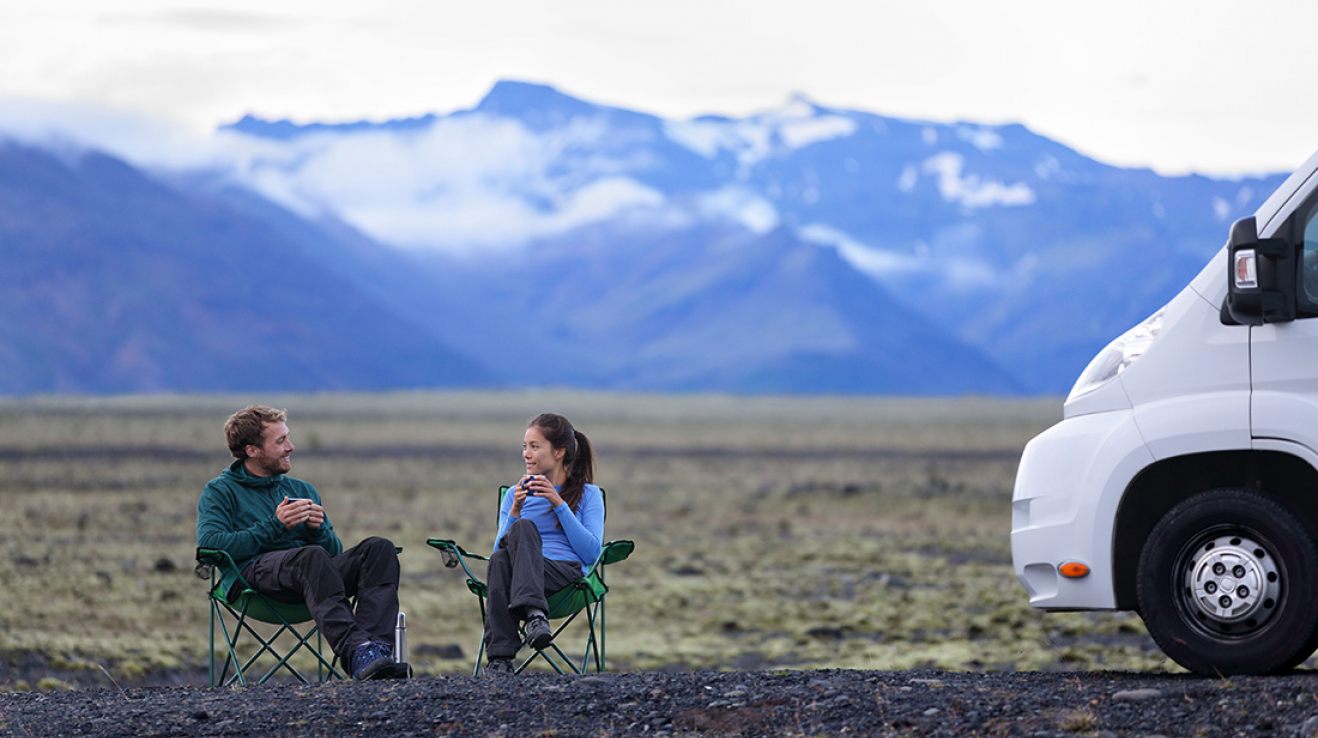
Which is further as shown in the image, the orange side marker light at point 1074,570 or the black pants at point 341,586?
the black pants at point 341,586

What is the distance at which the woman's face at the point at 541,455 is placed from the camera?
7.53m

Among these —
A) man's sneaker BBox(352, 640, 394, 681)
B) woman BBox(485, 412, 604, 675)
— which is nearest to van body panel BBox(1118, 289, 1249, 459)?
woman BBox(485, 412, 604, 675)

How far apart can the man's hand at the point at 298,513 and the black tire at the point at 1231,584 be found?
Result: 3.76 metres

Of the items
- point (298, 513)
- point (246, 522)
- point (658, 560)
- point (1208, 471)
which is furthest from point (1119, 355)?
point (658, 560)

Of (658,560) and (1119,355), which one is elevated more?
(1119,355)

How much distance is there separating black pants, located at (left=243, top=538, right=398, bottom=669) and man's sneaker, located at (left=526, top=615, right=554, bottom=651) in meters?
0.70

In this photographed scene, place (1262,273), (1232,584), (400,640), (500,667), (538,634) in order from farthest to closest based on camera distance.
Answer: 1. (400,640)
2. (500,667)
3. (538,634)
4. (1232,584)
5. (1262,273)

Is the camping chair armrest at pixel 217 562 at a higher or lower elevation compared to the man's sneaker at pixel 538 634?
higher

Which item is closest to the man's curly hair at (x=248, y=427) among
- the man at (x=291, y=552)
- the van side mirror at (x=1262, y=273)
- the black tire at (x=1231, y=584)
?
the man at (x=291, y=552)

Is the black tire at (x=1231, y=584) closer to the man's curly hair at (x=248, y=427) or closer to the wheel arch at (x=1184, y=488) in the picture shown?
the wheel arch at (x=1184, y=488)

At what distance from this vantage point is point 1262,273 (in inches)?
249

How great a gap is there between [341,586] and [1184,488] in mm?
3842

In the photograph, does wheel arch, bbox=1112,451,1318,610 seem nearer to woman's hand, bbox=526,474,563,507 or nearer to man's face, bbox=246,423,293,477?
woman's hand, bbox=526,474,563,507

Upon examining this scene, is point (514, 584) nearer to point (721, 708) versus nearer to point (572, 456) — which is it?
point (572, 456)
